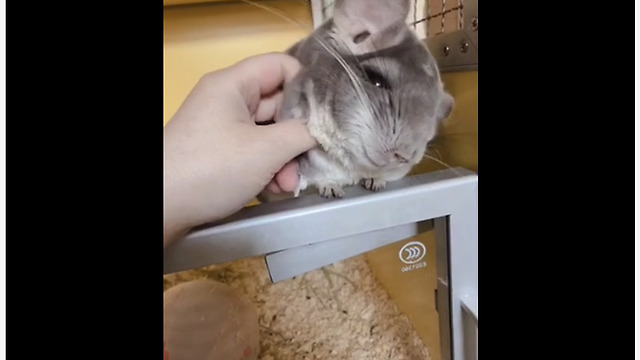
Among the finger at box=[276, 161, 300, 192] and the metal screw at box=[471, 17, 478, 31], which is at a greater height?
the metal screw at box=[471, 17, 478, 31]

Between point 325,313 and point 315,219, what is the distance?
174 mm

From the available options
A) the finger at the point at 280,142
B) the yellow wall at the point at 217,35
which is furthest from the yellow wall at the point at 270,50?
the finger at the point at 280,142

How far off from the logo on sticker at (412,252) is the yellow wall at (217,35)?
31cm

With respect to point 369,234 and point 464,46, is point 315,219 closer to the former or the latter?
point 369,234

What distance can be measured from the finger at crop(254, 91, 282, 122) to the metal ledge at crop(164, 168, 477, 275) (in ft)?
0.39

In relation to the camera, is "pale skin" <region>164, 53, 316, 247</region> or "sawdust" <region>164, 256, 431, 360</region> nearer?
"pale skin" <region>164, 53, 316, 247</region>

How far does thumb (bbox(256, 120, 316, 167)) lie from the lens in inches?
21.2

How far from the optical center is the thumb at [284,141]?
54 centimetres

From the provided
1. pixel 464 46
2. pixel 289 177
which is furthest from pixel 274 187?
pixel 464 46

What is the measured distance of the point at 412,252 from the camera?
2.18 feet

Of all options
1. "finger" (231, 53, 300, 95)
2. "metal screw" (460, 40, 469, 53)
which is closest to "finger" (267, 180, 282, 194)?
"finger" (231, 53, 300, 95)

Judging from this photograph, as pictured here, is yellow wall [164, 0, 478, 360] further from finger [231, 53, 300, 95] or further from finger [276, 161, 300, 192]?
finger [276, 161, 300, 192]
